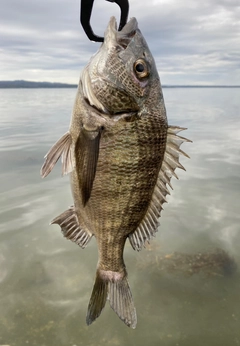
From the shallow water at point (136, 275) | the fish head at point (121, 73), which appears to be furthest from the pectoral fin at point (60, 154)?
the shallow water at point (136, 275)

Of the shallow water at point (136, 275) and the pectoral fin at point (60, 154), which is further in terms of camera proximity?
the shallow water at point (136, 275)

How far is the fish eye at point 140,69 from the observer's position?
2400 mm

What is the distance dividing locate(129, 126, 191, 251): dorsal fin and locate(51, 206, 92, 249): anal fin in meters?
0.38

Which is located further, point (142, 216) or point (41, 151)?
point (41, 151)

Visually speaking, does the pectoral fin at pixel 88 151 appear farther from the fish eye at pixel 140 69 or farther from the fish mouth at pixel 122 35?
the fish mouth at pixel 122 35

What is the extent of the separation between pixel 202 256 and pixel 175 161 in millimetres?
4415

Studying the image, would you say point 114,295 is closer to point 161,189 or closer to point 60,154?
point 161,189

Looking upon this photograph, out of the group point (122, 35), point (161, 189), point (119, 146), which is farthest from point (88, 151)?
point (122, 35)

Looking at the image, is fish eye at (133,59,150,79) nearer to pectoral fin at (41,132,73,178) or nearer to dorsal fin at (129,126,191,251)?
dorsal fin at (129,126,191,251)

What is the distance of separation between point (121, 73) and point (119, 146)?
1.85 feet

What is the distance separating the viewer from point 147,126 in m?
2.28

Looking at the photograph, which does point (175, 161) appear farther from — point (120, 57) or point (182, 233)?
point (182, 233)

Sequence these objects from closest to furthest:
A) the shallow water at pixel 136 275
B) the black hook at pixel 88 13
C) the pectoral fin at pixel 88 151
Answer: the black hook at pixel 88 13 → the pectoral fin at pixel 88 151 → the shallow water at pixel 136 275

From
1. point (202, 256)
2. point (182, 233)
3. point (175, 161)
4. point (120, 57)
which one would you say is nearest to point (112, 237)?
point (175, 161)
